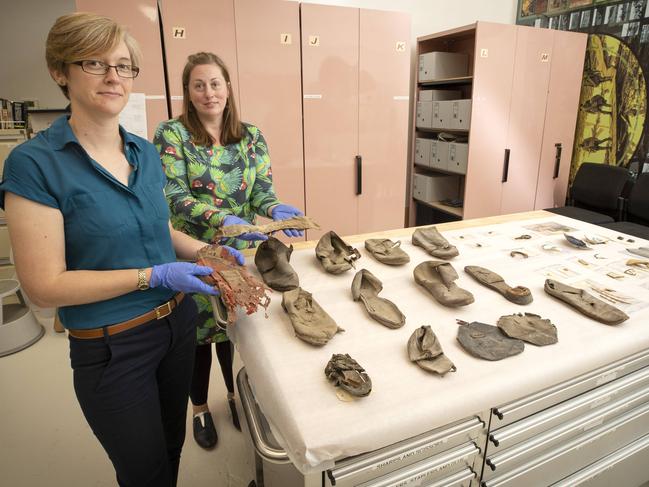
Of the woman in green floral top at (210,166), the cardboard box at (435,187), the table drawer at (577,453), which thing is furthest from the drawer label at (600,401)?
the cardboard box at (435,187)

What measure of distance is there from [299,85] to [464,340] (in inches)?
113

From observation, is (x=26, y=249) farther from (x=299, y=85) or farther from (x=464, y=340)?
(x=299, y=85)

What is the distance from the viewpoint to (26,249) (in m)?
0.95

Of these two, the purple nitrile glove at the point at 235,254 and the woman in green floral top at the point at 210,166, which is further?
the woman in green floral top at the point at 210,166

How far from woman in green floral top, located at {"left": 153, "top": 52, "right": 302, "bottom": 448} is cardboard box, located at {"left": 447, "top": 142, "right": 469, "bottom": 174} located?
301cm

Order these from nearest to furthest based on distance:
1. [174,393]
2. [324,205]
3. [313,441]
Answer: [313,441]
[174,393]
[324,205]

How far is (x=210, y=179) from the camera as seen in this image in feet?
5.70

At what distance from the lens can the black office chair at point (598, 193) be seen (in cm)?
376

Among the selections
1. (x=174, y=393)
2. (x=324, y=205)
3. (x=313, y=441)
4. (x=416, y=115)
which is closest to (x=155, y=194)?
(x=174, y=393)

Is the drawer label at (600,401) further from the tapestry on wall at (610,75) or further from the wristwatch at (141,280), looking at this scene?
the tapestry on wall at (610,75)

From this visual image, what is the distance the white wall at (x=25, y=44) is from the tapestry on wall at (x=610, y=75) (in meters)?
5.66

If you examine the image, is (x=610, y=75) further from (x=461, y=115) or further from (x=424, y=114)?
(x=424, y=114)

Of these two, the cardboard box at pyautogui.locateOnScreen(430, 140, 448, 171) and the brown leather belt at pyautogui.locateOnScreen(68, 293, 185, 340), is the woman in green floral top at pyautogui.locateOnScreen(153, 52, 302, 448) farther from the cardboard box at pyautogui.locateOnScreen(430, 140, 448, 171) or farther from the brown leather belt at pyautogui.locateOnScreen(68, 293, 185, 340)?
the cardboard box at pyautogui.locateOnScreen(430, 140, 448, 171)

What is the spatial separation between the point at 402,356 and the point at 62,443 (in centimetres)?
190
